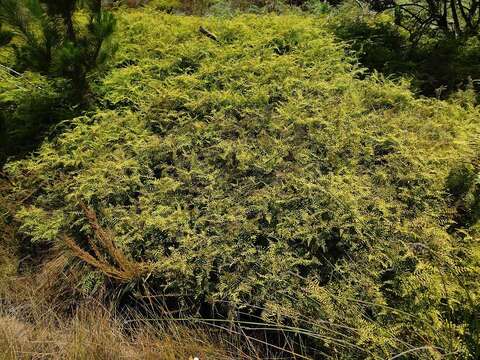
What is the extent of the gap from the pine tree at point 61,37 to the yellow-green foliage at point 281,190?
0.36m

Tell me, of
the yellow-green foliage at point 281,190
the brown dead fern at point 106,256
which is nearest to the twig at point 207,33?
the yellow-green foliage at point 281,190

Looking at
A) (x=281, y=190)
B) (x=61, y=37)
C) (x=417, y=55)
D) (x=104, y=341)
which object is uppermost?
(x=417, y=55)

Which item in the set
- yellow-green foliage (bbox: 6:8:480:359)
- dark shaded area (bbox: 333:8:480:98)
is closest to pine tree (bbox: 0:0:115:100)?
yellow-green foliage (bbox: 6:8:480:359)

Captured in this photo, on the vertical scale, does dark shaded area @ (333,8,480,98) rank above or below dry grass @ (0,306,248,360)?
above

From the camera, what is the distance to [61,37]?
179 inches

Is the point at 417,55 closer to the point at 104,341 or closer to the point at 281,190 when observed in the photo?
the point at 281,190

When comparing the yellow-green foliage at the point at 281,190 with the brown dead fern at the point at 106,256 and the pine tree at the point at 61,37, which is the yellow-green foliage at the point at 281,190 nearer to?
the brown dead fern at the point at 106,256

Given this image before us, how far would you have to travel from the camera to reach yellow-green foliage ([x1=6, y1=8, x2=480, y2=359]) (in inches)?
112

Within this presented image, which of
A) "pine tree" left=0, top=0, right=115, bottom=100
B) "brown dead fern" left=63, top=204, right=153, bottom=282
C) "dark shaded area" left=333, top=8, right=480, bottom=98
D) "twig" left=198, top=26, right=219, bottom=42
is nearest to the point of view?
"brown dead fern" left=63, top=204, right=153, bottom=282

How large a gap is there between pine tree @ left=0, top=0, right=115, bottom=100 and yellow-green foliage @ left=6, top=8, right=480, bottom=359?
14.2 inches

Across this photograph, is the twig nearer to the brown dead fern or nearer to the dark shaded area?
the dark shaded area

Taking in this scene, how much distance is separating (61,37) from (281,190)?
2.72 m

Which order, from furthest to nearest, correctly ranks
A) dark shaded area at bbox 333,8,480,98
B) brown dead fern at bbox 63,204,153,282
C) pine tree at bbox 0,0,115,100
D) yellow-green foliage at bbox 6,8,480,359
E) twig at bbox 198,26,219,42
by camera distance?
twig at bbox 198,26,219,42, dark shaded area at bbox 333,8,480,98, pine tree at bbox 0,0,115,100, brown dead fern at bbox 63,204,153,282, yellow-green foliage at bbox 6,8,480,359

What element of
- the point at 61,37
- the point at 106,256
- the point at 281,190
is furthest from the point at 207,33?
the point at 106,256
